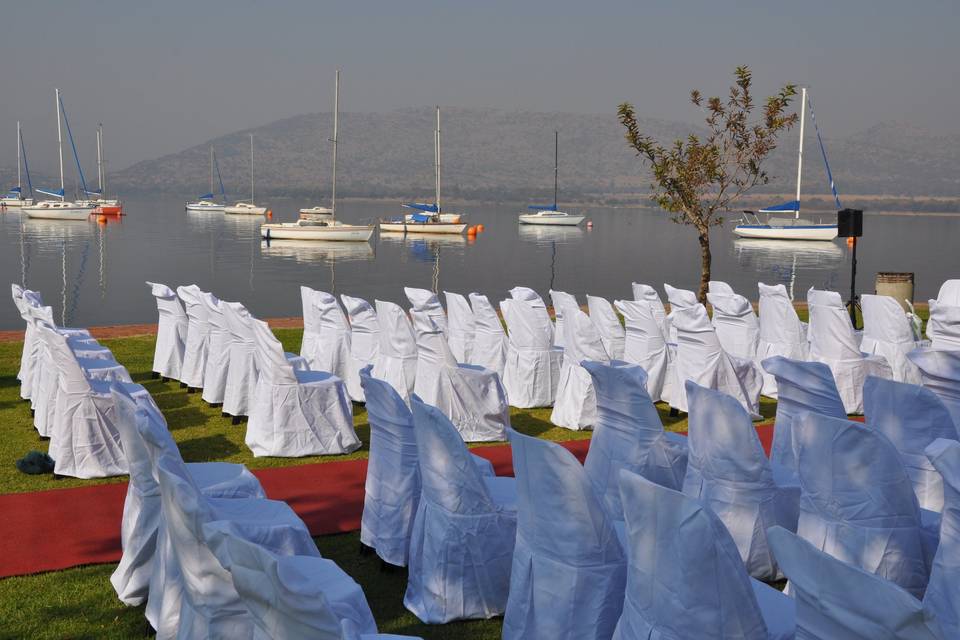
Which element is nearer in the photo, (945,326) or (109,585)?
(109,585)

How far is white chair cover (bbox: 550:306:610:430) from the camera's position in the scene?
30.7ft

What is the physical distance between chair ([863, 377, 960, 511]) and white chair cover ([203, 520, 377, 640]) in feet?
10.5

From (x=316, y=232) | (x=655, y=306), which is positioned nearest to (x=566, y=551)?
(x=655, y=306)

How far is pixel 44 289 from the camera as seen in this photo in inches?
1251

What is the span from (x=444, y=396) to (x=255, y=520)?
4.22 metres

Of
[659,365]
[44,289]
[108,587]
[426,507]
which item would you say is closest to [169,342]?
[659,365]

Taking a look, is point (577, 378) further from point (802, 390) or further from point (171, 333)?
point (171, 333)

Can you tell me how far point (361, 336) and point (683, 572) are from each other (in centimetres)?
746

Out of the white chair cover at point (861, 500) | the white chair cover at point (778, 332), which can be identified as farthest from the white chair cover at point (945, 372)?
the white chair cover at point (778, 332)

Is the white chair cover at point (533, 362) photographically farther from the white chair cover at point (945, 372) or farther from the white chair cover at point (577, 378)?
the white chair cover at point (945, 372)

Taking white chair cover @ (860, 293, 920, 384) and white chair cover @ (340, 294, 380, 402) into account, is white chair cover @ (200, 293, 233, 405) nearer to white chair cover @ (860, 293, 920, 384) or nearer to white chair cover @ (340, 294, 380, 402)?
white chair cover @ (340, 294, 380, 402)

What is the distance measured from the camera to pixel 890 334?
34.9ft

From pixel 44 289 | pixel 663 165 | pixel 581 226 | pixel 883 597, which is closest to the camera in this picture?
pixel 883 597

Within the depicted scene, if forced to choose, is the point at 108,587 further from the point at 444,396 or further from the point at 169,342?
the point at 169,342
